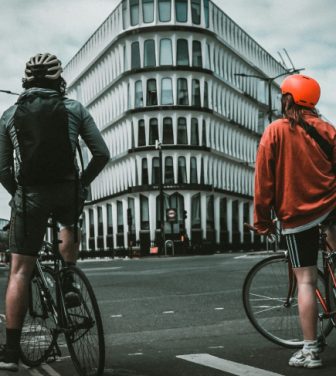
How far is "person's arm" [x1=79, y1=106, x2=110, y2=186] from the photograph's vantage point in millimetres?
5133

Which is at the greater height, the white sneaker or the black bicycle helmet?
the black bicycle helmet

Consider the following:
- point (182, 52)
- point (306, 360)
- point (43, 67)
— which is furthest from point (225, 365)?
point (182, 52)

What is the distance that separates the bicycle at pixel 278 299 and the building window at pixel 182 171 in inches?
2585

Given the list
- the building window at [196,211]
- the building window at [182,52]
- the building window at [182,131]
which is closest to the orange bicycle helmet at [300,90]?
the building window at [196,211]

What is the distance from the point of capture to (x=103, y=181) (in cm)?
8506

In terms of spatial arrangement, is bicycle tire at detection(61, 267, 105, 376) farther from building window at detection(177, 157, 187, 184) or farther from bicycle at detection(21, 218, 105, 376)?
building window at detection(177, 157, 187, 184)

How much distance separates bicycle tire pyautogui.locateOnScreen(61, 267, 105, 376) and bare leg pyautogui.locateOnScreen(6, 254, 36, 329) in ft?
0.78

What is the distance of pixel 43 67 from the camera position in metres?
5.11

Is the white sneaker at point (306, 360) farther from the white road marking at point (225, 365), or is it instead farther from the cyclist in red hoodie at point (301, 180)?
the white road marking at point (225, 365)

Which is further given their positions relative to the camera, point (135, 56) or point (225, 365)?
point (135, 56)

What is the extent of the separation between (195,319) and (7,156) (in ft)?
13.6

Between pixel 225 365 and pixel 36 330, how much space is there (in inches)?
48.2

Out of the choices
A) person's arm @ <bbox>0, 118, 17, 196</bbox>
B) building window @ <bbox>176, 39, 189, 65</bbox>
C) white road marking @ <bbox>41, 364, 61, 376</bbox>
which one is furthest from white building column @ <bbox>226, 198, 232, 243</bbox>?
person's arm @ <bbox>0, 118, 17, 196</bbox>

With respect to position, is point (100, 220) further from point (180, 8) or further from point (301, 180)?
point (301, 180)
